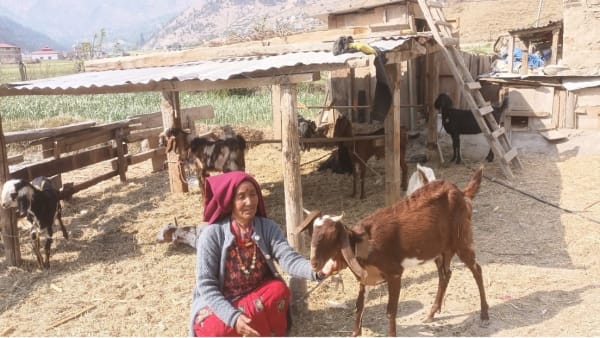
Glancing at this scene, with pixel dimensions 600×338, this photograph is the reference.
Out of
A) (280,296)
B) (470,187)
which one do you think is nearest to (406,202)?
(470,187)

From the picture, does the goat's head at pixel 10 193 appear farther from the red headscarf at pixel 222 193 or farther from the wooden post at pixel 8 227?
the red headscarf at pixel 222 193

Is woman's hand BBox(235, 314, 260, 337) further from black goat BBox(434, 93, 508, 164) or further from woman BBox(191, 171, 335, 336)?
black goat BBox(434, 93, 508, 164)

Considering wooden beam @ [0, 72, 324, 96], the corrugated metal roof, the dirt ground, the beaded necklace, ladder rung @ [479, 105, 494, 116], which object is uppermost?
the corrugated metal roof

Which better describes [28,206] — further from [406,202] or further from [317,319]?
[406,202]

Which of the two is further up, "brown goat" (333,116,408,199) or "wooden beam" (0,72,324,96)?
"wooden beam" (0,72,324,96)

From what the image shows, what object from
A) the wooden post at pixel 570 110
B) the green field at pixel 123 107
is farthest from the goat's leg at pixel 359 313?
the green field at pixel 123 107

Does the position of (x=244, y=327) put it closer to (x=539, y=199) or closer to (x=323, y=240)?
(x=323, y=240)

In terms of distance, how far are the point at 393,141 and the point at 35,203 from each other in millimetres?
4712

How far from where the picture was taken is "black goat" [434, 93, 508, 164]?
1076 cm

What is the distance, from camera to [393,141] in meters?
6.79

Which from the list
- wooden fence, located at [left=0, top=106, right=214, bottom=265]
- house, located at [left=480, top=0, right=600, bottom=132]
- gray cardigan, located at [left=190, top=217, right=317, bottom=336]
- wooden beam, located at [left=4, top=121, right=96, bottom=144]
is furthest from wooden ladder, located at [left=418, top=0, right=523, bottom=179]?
wooden beam, located at [left=4, top=121, right=96, bottom=144]

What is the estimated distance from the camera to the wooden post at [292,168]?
5055mm

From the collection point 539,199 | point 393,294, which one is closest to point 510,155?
point 539,199

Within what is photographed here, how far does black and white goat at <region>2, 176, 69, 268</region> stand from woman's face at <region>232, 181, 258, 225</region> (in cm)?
386
